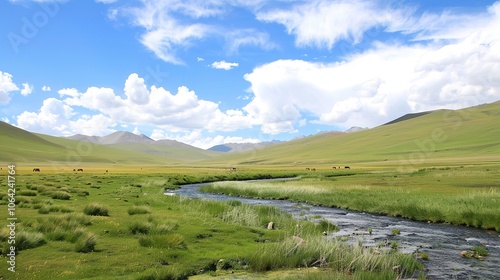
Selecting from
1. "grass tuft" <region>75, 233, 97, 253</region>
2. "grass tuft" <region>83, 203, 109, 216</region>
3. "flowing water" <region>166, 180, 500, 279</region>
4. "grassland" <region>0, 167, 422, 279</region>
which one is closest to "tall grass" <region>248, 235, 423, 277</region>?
"grassland" <region>0, 167, 422, 279</region>

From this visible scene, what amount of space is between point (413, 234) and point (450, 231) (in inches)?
150

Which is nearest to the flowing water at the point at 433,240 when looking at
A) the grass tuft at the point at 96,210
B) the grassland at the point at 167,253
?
the grassland at the point at 167,253

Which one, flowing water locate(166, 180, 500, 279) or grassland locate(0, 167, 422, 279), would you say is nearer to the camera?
grassland locate(0, 167, 422, 279)

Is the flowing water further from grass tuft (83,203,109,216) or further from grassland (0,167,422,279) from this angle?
grass tuft (83,203,109,216)

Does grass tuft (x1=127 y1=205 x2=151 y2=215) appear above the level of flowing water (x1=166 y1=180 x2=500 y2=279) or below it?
above

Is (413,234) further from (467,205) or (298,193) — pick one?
(298,193)

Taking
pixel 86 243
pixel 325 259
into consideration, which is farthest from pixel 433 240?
pixel 86 243

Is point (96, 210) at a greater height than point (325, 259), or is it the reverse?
point (96, 210)

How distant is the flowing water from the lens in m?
18.9

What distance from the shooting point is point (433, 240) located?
26141 mm

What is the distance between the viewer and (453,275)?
58.9ft

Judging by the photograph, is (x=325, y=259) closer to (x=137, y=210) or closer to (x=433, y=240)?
(x=433, y=240)

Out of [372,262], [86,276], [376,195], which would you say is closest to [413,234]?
[372,262]

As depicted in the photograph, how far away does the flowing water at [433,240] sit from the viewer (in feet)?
61.9
